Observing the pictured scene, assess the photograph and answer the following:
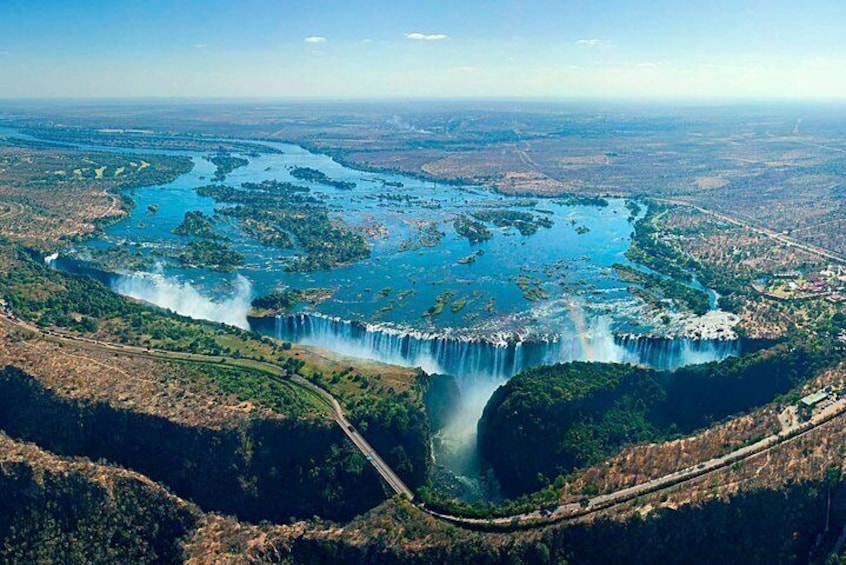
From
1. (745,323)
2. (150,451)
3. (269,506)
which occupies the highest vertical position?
(745,323)

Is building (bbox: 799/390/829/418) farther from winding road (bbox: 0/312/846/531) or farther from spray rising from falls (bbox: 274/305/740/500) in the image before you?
spray rising from falls (bbox: 274/305/740/500)

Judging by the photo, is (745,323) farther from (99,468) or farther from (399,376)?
(99,468)

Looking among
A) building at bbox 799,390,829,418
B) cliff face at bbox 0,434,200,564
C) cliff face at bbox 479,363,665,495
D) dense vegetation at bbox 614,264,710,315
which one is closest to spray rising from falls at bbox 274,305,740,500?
cliff face at bbox 479,363,665,495

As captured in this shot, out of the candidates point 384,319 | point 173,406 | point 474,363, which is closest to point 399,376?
point 474,363

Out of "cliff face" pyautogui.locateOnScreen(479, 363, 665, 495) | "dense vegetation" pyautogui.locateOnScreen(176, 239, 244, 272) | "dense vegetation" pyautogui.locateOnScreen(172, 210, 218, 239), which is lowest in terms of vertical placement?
"cliff face" pyautogui.locateOnScreen(479, 363, 665, 495)

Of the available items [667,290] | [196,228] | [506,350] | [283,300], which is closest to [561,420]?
[506,350]

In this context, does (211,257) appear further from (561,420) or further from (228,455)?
(561,420)

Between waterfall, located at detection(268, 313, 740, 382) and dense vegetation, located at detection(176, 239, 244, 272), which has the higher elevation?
dense vegetation, located at detection(176, 239, 244, 272)
